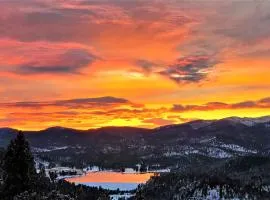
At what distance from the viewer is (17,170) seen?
6081cm

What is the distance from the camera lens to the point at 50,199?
168 feet

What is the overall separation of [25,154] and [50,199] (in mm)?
11626

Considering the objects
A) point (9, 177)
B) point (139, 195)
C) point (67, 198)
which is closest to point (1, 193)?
point (9, 177)

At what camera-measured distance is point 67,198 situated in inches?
2104

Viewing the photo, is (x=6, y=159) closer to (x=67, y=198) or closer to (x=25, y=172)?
(x=25, y=172)

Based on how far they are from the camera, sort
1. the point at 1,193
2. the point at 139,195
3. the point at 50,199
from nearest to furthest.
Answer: the point at 50,199 → the point at 1,193 → the point at 139,195

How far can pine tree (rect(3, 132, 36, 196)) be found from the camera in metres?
60.4

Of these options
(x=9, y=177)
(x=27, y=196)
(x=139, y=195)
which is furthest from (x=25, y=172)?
(x=139, y=195)

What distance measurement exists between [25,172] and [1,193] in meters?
3.72

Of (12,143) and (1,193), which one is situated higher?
(12,143)

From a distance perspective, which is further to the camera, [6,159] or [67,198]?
[6,159]

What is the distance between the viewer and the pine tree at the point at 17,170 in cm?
6041

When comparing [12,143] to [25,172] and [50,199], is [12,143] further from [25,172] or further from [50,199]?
[50,199]

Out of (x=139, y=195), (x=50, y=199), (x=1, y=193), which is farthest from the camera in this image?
(x=139, y=195)
